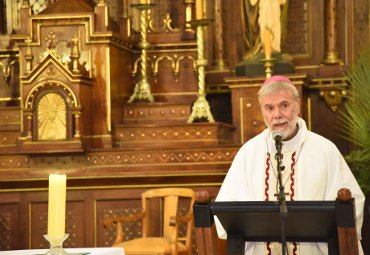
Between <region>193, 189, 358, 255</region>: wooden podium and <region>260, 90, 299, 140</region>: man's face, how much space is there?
0.58 metres

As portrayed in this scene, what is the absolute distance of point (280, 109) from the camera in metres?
4.60

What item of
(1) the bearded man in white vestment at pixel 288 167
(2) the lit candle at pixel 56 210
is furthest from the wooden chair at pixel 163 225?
(2) the lit candle at pixel 56 210

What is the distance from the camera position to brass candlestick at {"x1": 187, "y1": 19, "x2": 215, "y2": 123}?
922cm

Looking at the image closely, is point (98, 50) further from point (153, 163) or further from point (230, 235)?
point (230, 235)

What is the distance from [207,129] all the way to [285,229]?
4.93 meters

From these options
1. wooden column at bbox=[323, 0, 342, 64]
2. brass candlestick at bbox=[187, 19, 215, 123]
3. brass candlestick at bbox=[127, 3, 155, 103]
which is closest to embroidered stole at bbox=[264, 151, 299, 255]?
brass candlestick at bbox=[187, 19, 215, 123]

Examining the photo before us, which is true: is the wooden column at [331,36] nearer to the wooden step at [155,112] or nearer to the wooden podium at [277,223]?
the wooden step at [155,112]

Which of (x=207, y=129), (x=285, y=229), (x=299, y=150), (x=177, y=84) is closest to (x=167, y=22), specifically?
(x=177, y=84)

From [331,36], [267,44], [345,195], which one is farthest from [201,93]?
[345,195]

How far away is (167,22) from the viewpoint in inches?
391

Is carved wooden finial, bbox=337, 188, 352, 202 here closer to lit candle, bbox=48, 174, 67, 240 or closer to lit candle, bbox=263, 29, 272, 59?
lit candle, bbox=48, 174, 67, 240

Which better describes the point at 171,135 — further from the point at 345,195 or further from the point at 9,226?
the point at 345,195

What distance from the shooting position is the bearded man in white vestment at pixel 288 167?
4621 millimetres

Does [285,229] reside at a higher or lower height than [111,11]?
lower
